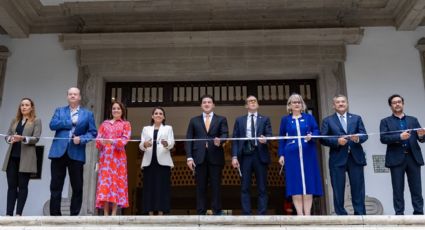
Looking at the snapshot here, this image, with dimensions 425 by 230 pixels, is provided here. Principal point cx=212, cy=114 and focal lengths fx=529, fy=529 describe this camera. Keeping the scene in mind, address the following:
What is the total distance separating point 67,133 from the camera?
6.07m

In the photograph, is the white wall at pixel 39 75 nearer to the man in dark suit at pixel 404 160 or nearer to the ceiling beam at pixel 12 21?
the ceiling beam at pixel 12 21

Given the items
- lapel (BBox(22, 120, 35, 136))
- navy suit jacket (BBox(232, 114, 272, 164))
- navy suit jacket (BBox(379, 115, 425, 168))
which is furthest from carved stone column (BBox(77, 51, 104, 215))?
navy suit jacket (BBox(379, 115, 425, 168))

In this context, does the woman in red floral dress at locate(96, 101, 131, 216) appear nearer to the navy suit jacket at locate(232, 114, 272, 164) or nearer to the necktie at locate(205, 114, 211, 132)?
the necktie at locate(205, 114, 211, 132)

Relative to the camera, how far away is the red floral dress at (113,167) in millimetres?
5891

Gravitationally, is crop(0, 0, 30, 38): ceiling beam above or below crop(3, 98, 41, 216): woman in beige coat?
above

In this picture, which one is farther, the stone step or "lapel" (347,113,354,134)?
"lapel" (347,113,354,134)

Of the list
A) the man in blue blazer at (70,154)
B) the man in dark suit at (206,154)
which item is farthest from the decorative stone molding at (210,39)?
the man in blue blazer at (70,154)

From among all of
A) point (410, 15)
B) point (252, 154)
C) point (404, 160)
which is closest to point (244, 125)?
point (252, 154)

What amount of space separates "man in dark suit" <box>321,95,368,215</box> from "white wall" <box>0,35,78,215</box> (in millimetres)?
4367

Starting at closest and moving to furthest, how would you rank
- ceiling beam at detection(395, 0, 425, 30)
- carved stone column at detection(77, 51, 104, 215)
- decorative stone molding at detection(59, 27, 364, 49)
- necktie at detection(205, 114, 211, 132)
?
necktie at detection(205, 114, 211, 132), ceiling beam at detection(395, 0, 425, 30), carved stone column at detection(77, 51, 104, 215), decorative stone molding at detection(59, 27, 364, 49)

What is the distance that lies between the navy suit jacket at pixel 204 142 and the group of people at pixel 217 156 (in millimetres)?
12

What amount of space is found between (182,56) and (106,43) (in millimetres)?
1216

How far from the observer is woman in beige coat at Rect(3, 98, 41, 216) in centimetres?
592

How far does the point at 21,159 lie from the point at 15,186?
323mm
